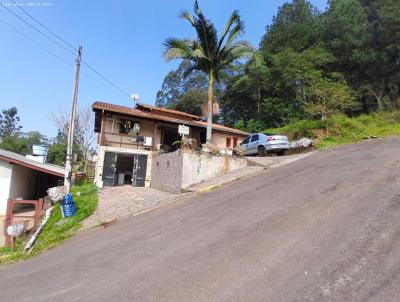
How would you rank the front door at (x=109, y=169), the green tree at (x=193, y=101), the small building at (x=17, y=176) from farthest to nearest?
the green tree at (x=193, y=101), the front door at (x=109, y=169), the small building at (x=17, y=176)

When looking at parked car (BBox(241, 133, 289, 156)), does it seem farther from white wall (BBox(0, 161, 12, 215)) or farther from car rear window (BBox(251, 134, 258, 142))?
white wall (BBox(0, 161, 12, 215))

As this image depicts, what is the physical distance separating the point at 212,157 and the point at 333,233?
1004cm

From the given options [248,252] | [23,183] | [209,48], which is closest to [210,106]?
[209,48]

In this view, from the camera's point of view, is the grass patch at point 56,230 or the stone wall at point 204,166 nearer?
the grass patch at point 56,230

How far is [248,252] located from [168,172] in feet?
36.6

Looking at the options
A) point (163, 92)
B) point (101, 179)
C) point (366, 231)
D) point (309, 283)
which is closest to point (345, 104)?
point (101, 179)

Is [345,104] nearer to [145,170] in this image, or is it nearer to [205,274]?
[145,170]

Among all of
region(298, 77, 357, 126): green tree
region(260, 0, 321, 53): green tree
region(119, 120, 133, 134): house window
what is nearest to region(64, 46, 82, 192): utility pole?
region(119, 120, 133, 134): house window

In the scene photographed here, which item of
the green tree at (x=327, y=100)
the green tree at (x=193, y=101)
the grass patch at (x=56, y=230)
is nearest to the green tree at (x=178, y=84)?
the green tree at (x=193, y=101)

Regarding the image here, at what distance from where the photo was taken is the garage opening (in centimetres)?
1948

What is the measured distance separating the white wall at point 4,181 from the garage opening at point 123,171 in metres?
5.07

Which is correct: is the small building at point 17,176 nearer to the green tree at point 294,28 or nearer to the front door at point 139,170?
the front door at point 139,170

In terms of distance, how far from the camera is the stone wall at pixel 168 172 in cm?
1505

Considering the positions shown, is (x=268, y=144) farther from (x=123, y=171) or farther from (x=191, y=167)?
(x=123, y=171)
